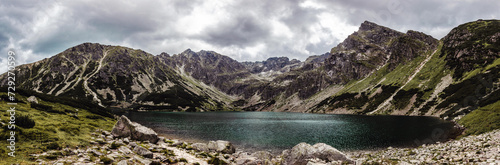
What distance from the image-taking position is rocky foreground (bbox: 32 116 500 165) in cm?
2214

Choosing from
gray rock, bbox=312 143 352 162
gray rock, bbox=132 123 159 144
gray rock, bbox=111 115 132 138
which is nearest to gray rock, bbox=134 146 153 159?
gray rock, bbox=132 123 159 144

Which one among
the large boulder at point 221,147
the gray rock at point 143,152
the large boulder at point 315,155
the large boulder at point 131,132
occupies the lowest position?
the large boulder at point 221,147

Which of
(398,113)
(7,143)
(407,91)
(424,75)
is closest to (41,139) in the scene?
(7,143)

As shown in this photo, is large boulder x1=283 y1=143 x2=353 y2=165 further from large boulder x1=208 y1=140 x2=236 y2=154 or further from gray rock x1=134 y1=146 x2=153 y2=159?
gray rock x1=134 y1=146 x2=153 y2=159

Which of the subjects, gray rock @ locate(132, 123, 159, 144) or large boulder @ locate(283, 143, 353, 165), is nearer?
large boulder @ locate(283, 143, 353, 165)

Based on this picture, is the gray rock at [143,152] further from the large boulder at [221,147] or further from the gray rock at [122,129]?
the large boulder at [221,147]

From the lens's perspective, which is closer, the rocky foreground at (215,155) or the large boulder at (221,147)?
the rocky foreground at (215,155)

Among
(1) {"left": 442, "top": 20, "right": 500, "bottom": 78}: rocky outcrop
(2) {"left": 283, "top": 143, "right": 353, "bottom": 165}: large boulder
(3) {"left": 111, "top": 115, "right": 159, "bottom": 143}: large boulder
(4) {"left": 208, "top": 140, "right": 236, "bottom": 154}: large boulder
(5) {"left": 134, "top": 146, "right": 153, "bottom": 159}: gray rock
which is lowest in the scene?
(4) {"left": 208, "top": 140, "right": 236, "bottom": 154}: large boulder

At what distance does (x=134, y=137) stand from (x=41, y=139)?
14.5 m

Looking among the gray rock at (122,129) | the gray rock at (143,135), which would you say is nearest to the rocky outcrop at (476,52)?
the gray rock at (143,135)

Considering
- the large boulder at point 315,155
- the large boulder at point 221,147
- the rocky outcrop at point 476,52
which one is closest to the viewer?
the large boulder at point 315,155

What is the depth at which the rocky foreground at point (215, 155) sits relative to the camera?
72.6ft

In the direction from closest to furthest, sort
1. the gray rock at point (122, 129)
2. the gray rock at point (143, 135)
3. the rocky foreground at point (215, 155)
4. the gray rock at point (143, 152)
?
1. the rocky foreground at point (215, 155)
2. the gray rock at point (143, 152)
3. the gray rock at point (122, 129)
4. the gray rock at point (143, 135)

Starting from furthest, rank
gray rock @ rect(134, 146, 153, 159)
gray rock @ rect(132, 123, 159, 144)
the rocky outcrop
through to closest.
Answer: the rocky outcrop, gray rock @ rect(132, 123, 159, 144), gray rock @ rect(134, 146, 153, 159)
